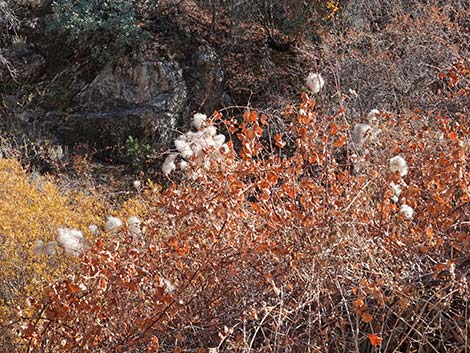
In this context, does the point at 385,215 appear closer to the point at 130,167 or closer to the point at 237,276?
the point at 237,276

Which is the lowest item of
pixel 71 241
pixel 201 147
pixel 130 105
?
pixel 130 105

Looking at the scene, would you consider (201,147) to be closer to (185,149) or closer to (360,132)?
(185,149)

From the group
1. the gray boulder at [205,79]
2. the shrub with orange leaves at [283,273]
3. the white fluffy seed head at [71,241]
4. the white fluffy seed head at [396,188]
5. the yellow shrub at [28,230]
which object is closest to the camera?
the shrub with orange leaves at [283,273]

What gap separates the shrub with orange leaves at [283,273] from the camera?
236 cm

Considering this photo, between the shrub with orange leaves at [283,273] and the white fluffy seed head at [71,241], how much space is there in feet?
0.58

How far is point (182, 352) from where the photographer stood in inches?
99.8

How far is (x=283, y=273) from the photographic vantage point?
245cm

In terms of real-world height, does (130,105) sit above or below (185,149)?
below

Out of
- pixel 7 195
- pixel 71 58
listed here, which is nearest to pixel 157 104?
pixel 71 58

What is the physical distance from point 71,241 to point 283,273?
1.00m

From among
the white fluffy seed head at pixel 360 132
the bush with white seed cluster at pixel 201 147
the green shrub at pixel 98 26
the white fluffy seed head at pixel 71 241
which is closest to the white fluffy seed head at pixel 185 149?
the bush with white seed cluster at pixel 201 147

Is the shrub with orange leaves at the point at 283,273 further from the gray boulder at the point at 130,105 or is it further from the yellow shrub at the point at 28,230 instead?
the gray boulder at the point at 130,105

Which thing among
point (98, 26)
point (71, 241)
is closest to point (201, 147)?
point (71, 241)

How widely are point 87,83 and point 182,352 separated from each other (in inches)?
260
